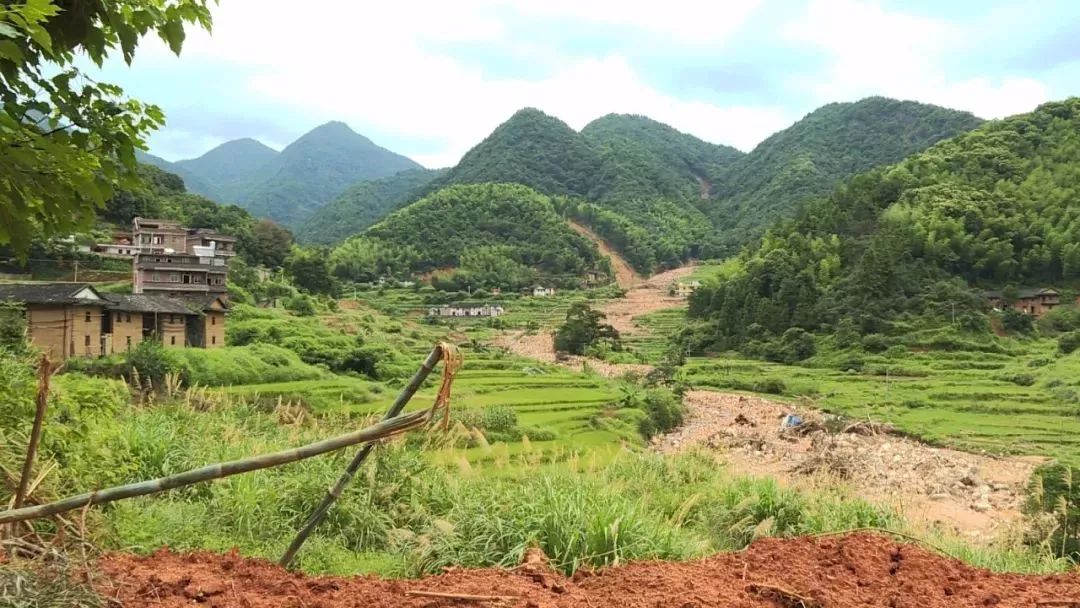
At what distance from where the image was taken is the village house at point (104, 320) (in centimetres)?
1977

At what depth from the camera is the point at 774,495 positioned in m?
7.20

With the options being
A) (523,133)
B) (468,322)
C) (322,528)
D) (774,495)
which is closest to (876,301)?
(468,322)

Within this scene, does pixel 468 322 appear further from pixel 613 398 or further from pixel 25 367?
pixel 25 367

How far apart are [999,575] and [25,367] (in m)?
7.76

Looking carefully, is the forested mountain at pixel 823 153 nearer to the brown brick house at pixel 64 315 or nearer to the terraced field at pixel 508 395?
the terraced field at pixel 508 395

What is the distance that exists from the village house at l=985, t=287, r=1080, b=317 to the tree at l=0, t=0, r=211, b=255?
2361 inches

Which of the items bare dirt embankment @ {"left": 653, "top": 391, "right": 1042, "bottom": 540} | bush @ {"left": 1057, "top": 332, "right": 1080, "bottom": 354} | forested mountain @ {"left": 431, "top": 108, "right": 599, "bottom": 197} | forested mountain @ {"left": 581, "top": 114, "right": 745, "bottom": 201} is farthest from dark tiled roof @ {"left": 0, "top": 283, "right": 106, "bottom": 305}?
forested mountain @ {"left": 581, "top": 114, "right": 745, "bottom": 201}

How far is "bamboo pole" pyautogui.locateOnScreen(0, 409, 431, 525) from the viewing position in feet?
6.20

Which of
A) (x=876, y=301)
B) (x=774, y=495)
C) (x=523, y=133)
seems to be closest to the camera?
(x=774, y=495)

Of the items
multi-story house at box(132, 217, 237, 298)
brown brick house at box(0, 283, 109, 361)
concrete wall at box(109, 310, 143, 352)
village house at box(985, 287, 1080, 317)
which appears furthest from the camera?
village house at box(985, 287, 1080, 317)

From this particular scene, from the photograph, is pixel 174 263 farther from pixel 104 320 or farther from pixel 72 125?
pixel 72 125

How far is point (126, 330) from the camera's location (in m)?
22.1

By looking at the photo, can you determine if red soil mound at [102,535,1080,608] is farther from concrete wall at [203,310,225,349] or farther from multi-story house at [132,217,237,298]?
multi-story house at [132,217,237,298]

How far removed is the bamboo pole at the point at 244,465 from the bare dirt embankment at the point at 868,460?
560 inches
